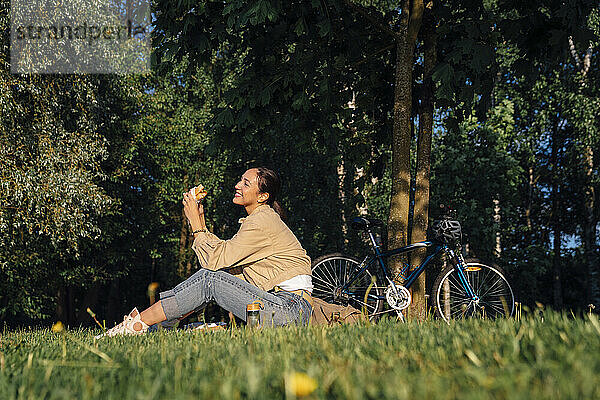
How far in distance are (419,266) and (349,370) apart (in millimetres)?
5364

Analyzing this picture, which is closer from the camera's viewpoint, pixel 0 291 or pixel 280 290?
pixel 280 290

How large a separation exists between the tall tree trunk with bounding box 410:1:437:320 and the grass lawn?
432 cm

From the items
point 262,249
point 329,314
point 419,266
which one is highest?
point 262,249

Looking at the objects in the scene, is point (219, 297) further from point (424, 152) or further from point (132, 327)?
point (424, 152)

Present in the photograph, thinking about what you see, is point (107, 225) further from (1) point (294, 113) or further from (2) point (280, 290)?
(2) point (280, 290)

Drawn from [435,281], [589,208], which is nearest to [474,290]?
[435,281]

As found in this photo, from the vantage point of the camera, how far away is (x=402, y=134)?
6840 mm

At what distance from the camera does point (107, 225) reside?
17406 millimetres

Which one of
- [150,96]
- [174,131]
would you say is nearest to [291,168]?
[174,131]

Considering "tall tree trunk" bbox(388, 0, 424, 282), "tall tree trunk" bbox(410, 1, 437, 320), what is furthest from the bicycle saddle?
"tall tree trunk" bbox(410, 1, 437, 320)

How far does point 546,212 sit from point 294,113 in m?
18.9

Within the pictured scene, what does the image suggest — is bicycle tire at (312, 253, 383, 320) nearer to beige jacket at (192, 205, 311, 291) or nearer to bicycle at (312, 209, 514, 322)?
bicycle at (312, 209, 514, 322)

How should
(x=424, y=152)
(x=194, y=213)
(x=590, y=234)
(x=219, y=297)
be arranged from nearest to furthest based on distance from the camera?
(x=219, y=297) → (x=194, y=213) → (x=424, y=152) → (x=590, y=234)

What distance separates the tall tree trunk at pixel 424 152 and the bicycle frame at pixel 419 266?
14cm
